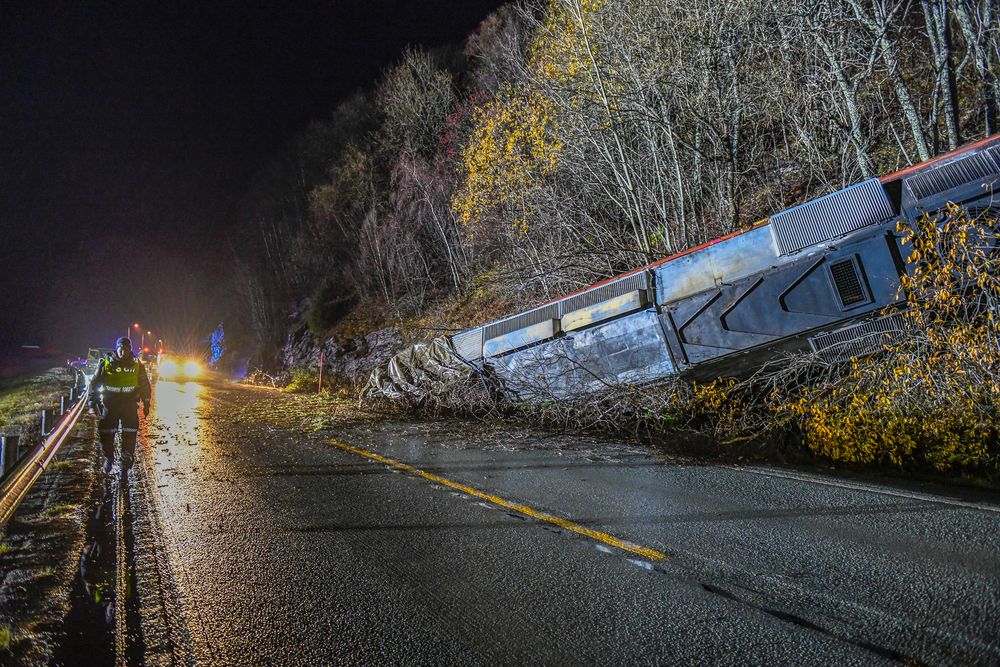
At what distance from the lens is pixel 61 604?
3.39 meters

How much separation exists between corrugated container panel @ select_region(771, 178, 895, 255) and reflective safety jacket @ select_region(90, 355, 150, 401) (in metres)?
9.76

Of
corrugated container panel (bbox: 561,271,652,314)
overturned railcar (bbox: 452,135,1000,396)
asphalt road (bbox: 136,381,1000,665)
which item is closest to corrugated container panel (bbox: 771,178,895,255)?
overturned railcar (bbox: 452,135,1000,396)

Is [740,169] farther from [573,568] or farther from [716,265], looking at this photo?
[573,568]

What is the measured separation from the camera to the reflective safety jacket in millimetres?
8492

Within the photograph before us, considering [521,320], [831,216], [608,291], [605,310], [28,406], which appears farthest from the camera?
[28,406]

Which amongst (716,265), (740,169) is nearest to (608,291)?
(716,265)

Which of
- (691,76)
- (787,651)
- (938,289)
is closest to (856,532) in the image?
(787,651)

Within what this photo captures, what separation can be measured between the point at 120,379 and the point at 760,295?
376 inches

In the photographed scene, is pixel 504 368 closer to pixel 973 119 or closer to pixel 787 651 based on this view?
pixel 787 651

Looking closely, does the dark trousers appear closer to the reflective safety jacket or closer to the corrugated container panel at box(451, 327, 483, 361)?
the reflective safety jacket

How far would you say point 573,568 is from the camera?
11.7ft

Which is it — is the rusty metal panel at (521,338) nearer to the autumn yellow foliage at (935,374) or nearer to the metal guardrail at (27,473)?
the autumn yellow foliage at (935,374)

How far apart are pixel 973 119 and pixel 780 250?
21.8 ft

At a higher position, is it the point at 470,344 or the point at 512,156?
the point at 512,156
